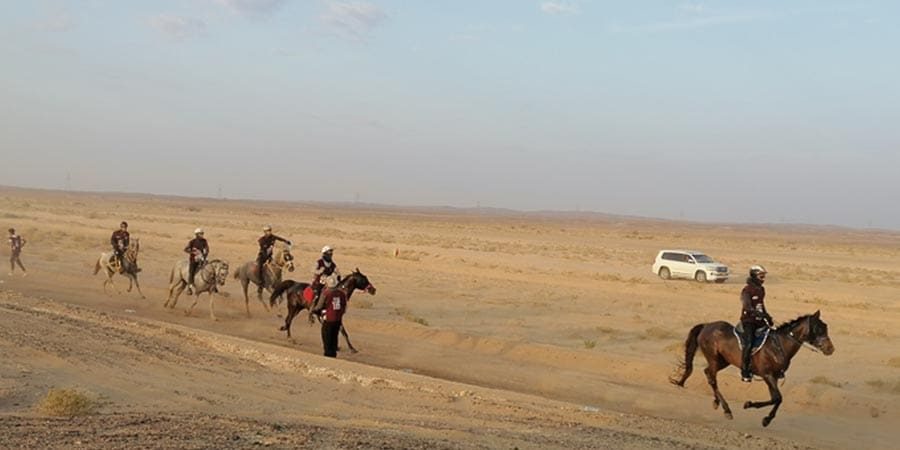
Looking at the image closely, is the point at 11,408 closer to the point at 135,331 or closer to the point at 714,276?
the point at 135,331

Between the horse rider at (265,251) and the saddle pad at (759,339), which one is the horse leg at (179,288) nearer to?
the horse rider at (265,251)

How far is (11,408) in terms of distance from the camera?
10.7m

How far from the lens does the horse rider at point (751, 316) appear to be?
1459 centimetres

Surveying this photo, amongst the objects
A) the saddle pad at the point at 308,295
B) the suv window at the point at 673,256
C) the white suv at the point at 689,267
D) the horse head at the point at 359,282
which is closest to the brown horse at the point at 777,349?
the horse head at the point at 359,282

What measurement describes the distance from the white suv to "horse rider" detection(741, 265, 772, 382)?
29.9 metres

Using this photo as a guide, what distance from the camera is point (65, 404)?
33.8ft

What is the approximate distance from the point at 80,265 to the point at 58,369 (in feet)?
94.5

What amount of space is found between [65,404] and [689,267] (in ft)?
124

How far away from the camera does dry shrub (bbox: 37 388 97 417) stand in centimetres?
1027

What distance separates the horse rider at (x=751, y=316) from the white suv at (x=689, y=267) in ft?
98.2

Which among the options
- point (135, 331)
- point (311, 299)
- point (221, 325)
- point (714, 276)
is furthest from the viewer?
point (714, 276)

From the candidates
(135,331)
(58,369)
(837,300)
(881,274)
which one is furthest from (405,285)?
(881,274)

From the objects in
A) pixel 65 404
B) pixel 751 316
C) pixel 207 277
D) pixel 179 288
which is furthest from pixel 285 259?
pixel 65 404

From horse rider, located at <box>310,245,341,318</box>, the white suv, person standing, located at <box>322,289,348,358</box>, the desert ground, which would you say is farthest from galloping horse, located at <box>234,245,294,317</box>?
the white suv
